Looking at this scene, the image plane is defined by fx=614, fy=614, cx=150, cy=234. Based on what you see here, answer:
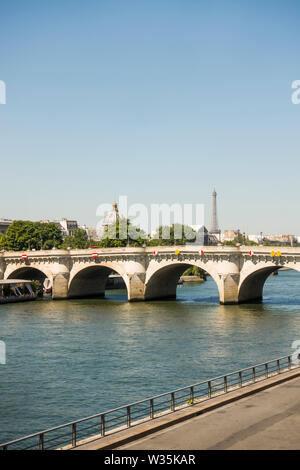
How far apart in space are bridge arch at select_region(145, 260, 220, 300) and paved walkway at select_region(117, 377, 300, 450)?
58644 mm

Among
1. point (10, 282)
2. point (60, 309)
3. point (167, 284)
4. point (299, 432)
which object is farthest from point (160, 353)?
point (10, 282)

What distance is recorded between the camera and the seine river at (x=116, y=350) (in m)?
32.8

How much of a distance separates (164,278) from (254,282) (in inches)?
588

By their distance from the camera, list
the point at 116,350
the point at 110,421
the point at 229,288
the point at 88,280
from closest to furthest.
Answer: the point at 110,421 < the point at 116,350 < the point at 229,288 < the point at 88,280

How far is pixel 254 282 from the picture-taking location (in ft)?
274

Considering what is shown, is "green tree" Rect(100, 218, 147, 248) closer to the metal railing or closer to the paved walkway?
the metal railing

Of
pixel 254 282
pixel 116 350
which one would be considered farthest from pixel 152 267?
pixel 116 350

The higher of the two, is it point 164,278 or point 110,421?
point 164,278

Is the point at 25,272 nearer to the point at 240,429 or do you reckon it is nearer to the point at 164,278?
the point at 164,278

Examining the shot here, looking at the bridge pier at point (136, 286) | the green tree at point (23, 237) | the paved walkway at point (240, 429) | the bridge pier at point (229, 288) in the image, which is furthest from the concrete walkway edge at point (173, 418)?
the green tree at point (23, 237)

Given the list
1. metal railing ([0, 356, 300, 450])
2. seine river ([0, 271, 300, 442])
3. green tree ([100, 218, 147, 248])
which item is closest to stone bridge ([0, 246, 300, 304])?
seine river ([0, 271, 300, 442])

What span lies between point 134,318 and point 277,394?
45389 mm

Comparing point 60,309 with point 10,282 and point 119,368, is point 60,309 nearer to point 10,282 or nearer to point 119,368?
point 10,282

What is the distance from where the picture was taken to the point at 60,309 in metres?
80.8
